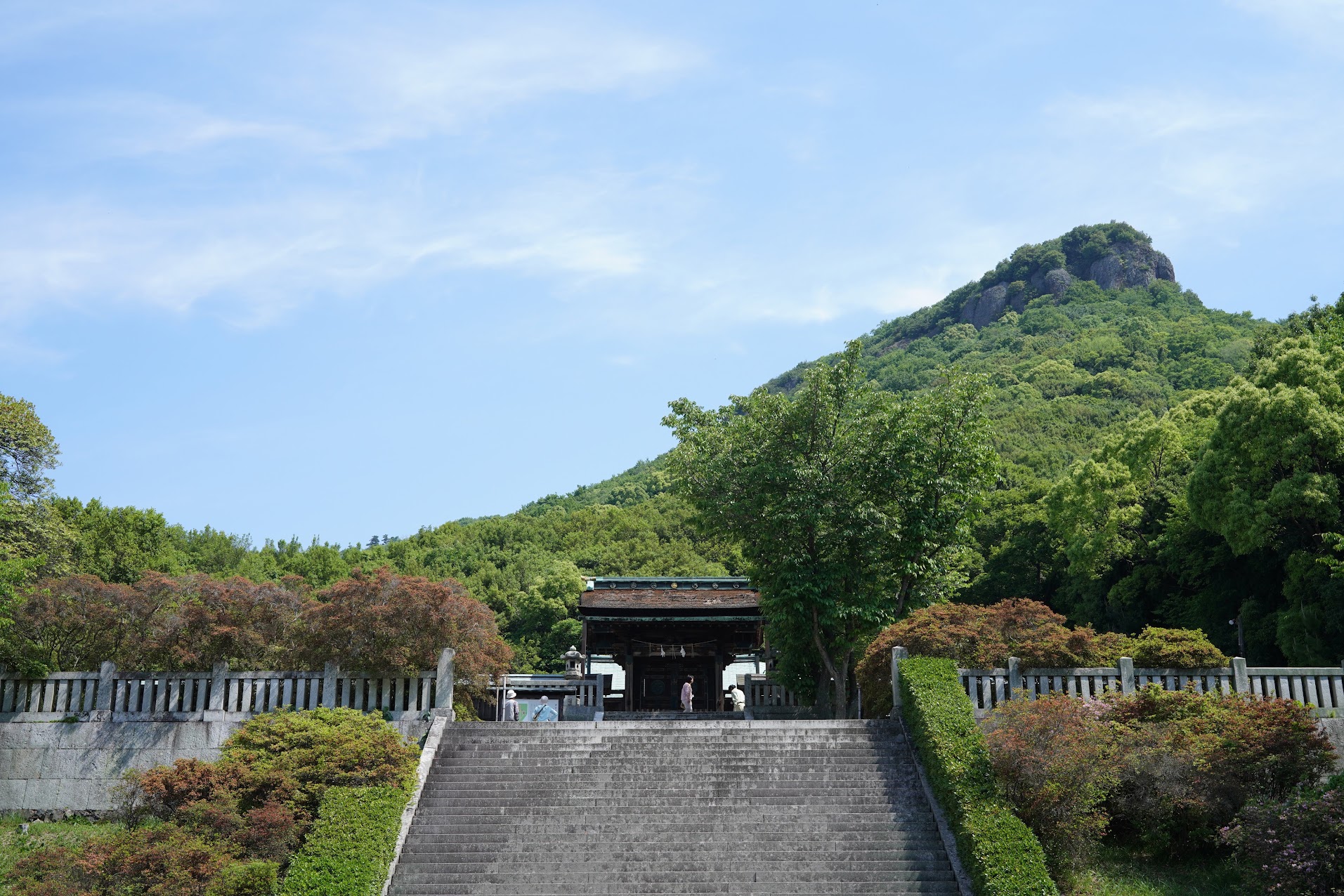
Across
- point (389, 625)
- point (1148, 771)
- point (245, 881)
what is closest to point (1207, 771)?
point (1148, 771)

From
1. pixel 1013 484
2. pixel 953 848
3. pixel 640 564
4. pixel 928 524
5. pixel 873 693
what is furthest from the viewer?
pixel 640 564

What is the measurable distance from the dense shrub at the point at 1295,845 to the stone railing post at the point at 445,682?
1182 cm

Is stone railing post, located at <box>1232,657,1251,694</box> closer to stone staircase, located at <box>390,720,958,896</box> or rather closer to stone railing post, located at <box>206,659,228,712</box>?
stone staircase, located at <box>390,720,958,896</box>

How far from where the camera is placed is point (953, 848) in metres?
14.2

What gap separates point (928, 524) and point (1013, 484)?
104ft

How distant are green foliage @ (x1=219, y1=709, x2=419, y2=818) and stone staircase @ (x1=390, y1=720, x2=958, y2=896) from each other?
720 millimetres

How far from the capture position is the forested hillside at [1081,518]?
25.0 meters

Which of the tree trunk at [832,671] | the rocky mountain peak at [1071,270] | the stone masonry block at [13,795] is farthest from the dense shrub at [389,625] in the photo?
the rocky mountain peak at [1071,270]

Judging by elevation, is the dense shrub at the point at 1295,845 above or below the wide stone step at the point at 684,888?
above

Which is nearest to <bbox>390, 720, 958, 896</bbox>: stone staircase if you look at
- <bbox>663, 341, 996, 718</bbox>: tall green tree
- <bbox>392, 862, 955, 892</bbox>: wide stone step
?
<bbox>392, 862, 955, 892</bbox>: wide stone step

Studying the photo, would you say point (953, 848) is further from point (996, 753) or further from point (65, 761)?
point (65, 761)

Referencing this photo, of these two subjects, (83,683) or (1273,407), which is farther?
(1273,407)

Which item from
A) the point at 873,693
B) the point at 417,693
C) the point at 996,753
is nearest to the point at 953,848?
the point at 996,753

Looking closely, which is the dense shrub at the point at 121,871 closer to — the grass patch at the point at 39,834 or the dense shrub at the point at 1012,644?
the grass patch at the point at 39,834
